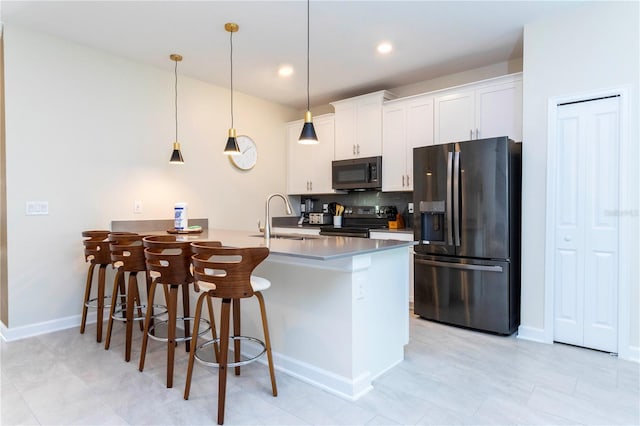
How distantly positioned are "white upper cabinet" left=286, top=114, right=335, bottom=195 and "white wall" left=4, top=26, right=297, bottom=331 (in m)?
1.17

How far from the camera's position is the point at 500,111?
361 cm

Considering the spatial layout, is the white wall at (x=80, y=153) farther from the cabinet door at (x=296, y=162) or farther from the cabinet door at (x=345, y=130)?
the cabinet door at (x=345, y=130)

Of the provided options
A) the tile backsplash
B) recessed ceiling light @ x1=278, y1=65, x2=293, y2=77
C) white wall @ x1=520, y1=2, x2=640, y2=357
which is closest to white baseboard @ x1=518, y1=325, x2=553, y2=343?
white wall @ x1=520, y1=2, x2=640, y2=357

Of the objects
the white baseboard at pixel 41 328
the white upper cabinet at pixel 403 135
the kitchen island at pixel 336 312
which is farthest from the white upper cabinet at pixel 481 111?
the white baseboard at pixel 41 328

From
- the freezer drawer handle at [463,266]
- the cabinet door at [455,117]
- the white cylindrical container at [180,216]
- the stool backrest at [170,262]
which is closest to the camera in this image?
the stool backrest at [170,262]

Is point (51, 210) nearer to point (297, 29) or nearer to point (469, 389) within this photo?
point (297, 29)

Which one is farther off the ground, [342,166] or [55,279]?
[342,166]

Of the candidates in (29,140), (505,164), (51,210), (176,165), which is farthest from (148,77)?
(505,164)

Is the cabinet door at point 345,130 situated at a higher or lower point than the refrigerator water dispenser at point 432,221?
higher

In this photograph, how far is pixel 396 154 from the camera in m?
4.38

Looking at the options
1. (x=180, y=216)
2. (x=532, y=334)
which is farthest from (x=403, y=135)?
(x=180, y=216)

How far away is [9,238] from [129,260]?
134 centimetres

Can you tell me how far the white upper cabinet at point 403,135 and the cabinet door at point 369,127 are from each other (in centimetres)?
8

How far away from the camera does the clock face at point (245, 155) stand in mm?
4824
